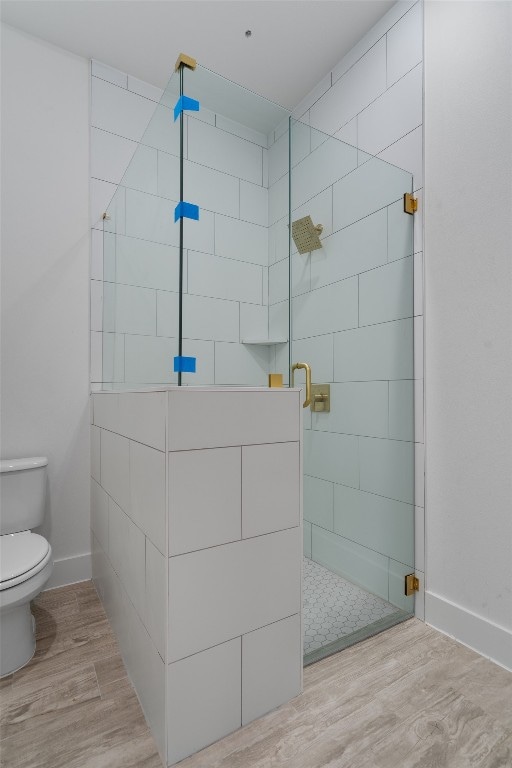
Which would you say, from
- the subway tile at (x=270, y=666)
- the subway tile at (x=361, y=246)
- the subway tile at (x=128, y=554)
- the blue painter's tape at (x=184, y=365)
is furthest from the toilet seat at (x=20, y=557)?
the subway tile at (x=361, y=246)

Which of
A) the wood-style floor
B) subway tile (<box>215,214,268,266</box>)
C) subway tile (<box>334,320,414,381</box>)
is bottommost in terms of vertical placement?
the wood-style floor

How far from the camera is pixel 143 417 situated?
1191 millimetres

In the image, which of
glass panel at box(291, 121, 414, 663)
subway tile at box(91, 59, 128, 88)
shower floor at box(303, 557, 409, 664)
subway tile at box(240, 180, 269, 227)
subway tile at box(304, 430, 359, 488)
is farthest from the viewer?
subway tile at box(91, 59, 128, 88)

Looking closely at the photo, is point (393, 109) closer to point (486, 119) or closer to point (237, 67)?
point (486, 119)

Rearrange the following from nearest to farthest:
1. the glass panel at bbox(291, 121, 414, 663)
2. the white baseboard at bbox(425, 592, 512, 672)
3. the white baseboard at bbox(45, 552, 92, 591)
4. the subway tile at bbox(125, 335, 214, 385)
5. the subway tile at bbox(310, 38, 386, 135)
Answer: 1. the subway tile at bbox(125, 335, 214, 385)
2. the white baseboard at bbox(425, 592, 512, 672)
3. the glass panel at bbox(291, 121, 414, 663)
4. the subway tile at bbox(310, 38, 386, 135)
5. the white baseboard at bbox(45, 552, 92, 591)

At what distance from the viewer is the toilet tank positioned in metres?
1.71

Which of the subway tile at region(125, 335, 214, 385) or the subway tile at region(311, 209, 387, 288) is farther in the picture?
the subway tile at region(311, 209, 387, 288)

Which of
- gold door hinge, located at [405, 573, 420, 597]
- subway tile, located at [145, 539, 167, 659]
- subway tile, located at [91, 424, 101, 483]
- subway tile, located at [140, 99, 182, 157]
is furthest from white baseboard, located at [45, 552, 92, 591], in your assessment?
subway tile, located at [140, 99, 182, 157]

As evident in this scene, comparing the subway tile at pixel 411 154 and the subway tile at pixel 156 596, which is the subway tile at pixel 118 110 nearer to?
the subway tile at pixel 411 154

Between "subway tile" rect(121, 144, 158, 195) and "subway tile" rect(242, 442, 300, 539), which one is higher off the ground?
"subway tile" rect(121, 144, 158, 195)

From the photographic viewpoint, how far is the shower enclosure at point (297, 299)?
115 centimetres

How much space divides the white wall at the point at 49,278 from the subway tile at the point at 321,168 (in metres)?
1.23

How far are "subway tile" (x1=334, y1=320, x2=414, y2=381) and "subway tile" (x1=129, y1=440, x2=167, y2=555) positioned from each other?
2.97ft

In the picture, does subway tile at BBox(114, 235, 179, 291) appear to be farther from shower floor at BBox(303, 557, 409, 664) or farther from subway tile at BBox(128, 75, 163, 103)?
shower floor at BBox(303, 557, 409, 664)
